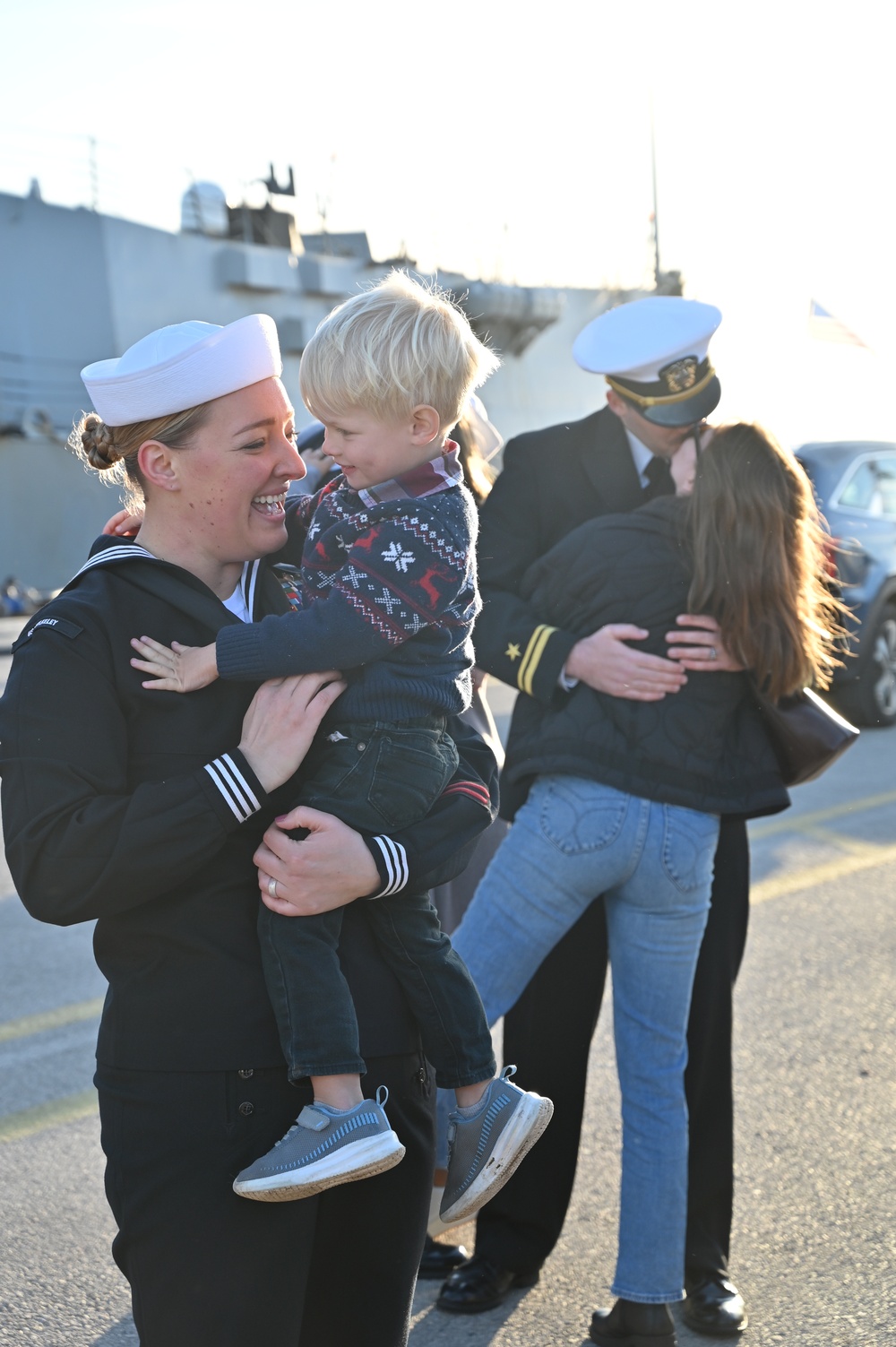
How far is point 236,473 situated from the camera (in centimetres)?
193

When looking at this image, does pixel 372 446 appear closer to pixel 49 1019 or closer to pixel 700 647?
pixel 700 647

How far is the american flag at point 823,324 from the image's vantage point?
48.3 ft

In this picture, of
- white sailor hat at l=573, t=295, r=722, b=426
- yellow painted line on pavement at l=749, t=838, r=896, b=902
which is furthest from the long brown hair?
yellow painted line on pavement at l=749, t=838, r=896, b=902

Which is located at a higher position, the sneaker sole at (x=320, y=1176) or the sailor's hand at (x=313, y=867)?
the sailor's hand at (x=313, y=867)

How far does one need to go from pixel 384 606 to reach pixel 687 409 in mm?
1253

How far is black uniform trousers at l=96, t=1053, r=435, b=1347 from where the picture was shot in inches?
69.8

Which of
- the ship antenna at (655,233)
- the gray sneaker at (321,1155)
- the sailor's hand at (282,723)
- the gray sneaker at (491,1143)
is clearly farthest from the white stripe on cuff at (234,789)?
the ship antenna at (655,233)

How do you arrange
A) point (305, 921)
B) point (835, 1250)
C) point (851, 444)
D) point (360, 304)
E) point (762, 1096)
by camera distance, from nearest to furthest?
point (305, 921)
point (360, 304)
point (835, 1250)
point (762, 1096)
point (851, 444)

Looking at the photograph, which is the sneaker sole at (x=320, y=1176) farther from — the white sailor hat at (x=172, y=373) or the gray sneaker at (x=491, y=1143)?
the white sailor hat at (x=172, y=373)

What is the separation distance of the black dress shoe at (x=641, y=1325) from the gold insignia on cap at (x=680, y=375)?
2012mm

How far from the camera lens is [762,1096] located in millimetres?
4254

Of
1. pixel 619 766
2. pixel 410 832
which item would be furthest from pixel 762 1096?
pixel 410 832

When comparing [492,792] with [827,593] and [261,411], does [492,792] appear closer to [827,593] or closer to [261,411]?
[261,411]

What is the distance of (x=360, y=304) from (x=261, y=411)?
0.72ft
